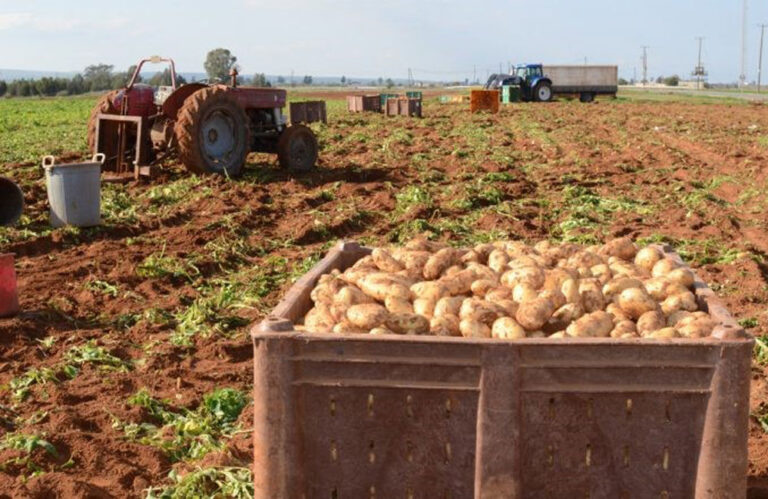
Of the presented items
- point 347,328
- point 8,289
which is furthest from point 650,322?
point 8,289

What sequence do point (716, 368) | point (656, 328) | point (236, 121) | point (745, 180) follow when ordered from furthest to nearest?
point (745, 180)
point (236, 121)
point (656, 328)
point (716, 368)

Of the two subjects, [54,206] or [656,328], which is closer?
[656,328]

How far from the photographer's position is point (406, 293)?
3.49 metres

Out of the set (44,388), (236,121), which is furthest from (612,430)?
(236,121)

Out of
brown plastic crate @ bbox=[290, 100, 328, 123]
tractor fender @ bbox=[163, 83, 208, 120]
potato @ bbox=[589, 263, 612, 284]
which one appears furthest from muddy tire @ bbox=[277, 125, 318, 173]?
potato @ bbox=[589, 263, 612, 284]

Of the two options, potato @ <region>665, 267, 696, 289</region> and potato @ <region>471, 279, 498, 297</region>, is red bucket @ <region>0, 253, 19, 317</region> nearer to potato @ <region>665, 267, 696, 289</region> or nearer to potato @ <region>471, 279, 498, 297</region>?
potato @ <region>471, 279, 498, 297</region>

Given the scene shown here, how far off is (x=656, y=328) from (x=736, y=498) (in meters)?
0.65

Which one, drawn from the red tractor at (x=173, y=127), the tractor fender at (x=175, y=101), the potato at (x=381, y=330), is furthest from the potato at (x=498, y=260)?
the tractor fender at (x=175, y=101)

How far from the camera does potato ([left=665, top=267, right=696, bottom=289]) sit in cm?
363

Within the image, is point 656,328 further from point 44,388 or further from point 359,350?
point 44,388

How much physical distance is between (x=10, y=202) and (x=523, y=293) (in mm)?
8780

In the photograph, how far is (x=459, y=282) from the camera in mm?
3557

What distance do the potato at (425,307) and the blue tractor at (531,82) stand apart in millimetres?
46630

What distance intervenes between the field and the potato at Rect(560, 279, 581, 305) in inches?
55.5
